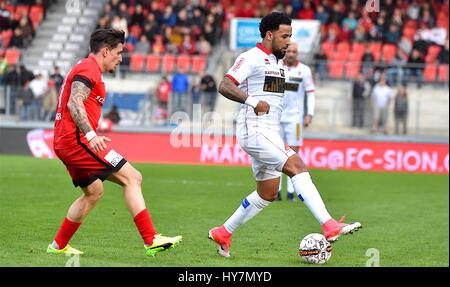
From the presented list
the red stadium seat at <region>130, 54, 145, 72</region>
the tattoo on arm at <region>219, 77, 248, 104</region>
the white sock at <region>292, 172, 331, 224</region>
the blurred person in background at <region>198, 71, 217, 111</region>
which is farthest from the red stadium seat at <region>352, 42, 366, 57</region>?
the tattoo on arm at <region>219, 77, 248, 104</region>

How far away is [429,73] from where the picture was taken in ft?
85.5

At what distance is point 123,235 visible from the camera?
10.8 metres

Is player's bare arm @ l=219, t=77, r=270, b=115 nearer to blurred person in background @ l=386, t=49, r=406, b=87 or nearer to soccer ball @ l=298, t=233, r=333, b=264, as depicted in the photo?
soccer ball @ l=298, t=233, r=333, b=264

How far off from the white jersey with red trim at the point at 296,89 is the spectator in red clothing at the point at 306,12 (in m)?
16.2

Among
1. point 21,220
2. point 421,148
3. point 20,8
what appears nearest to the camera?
point 21,220

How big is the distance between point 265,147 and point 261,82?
66cm

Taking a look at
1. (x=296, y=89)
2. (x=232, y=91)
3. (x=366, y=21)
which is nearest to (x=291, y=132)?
(x=296, y=89)

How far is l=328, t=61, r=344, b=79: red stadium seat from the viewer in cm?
2695

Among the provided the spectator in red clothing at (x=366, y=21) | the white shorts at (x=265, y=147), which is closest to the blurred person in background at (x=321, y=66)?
the spectator in red clothing at (x=366, y=21)

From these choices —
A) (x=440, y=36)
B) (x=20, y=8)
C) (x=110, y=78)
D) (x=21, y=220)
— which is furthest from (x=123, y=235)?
(x=20, y=8)

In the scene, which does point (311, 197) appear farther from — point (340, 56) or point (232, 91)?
point (340, 56)

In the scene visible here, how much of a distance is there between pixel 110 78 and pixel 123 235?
17315mm

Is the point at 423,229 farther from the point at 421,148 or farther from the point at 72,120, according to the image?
the point at 421,148
